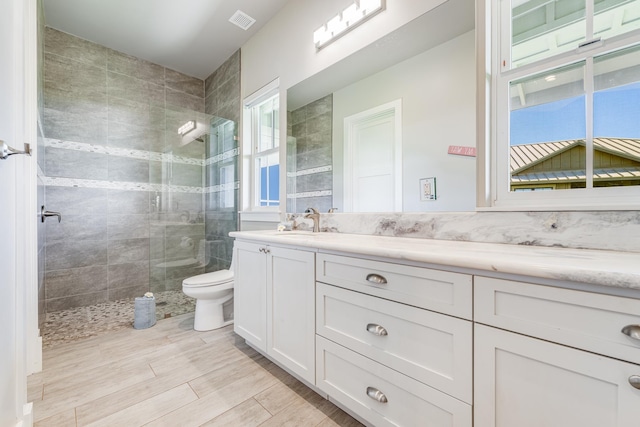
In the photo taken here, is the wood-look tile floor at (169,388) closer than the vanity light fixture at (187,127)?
Yes

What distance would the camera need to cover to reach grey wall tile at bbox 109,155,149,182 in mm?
2895

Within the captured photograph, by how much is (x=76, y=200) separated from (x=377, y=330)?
325 centimetres

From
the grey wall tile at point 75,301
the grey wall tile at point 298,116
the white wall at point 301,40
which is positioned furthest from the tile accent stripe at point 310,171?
the grey wall tile at point 75,301

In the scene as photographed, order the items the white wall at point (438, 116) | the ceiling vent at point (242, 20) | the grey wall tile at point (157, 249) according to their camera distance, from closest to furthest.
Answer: the white wall at point (438, 116)
the ceiling vent at point (242, 20)
the grey wall tile at point (157, 249)

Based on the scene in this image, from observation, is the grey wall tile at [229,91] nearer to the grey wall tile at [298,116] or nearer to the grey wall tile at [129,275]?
the grey wall tile at [298,116]

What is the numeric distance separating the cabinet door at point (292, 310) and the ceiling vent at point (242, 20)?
2.22 m

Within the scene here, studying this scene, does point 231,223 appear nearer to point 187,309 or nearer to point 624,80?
point 187,309

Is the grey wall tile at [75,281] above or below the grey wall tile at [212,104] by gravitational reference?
below

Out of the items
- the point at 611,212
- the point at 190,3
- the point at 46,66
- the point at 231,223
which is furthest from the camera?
the point at 231,223

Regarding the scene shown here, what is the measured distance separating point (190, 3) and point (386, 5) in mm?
1741

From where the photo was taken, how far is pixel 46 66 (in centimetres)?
253

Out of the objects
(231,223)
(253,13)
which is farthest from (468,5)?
(231,223)

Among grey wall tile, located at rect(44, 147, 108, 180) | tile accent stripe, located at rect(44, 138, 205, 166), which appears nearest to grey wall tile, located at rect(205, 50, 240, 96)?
tile accent stripe, located at rect(44, 138, 205, 166)

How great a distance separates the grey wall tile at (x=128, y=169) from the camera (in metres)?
2.89
